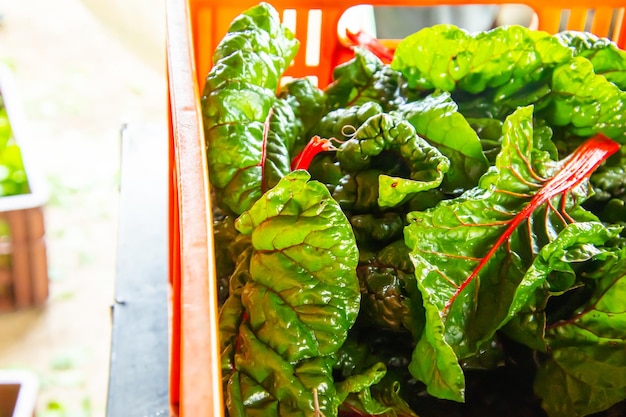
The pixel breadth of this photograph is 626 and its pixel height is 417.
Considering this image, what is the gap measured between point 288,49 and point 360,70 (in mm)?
95

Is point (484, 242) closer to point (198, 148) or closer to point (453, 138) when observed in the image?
point (453, 138)

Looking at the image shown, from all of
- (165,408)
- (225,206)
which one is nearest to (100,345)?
(165,408)

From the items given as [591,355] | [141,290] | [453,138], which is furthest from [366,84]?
[141,290]

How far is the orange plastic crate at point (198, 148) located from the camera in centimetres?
40

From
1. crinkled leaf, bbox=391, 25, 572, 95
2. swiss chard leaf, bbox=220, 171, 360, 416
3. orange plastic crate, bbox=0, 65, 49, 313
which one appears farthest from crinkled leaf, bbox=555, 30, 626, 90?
orange plastic crate, bbox=0, 65, 49, 313

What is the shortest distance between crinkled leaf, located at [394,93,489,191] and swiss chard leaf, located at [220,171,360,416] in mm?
181

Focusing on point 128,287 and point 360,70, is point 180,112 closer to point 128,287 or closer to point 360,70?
point 360,70

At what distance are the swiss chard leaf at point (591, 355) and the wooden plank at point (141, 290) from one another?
1.68ft

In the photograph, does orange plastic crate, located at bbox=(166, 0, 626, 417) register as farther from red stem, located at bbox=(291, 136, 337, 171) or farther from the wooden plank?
the wooden plank

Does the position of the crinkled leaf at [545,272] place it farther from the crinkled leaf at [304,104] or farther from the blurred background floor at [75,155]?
the blurred background floor at [75,155]

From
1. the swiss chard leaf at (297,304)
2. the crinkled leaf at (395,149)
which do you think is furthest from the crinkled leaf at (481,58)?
the swiss chard leaf at (297,304)

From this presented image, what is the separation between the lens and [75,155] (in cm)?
216

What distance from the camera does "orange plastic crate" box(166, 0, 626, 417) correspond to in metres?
0.40

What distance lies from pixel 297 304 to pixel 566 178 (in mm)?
318
